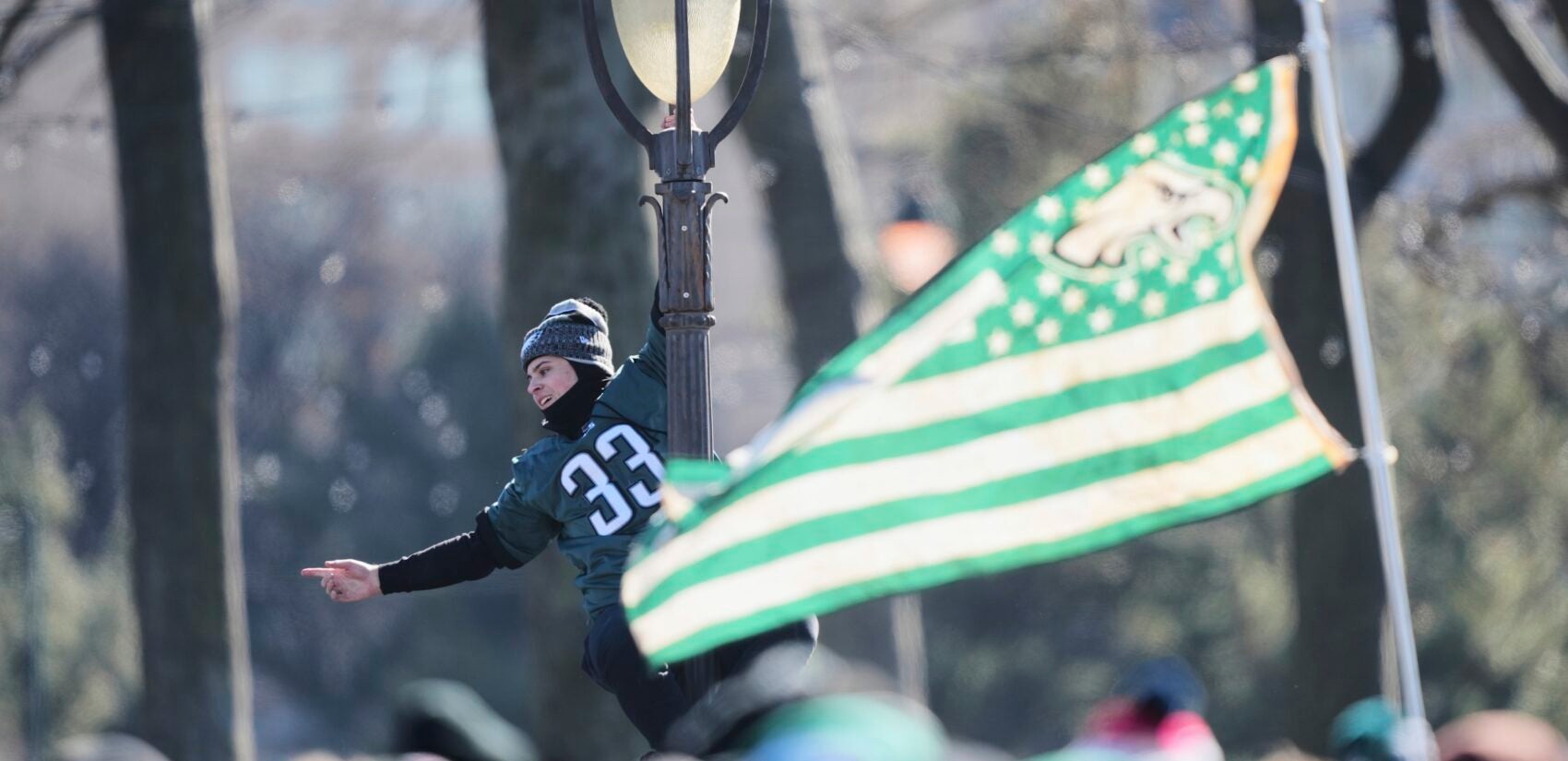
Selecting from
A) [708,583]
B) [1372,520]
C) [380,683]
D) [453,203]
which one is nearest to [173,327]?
[1372,520]

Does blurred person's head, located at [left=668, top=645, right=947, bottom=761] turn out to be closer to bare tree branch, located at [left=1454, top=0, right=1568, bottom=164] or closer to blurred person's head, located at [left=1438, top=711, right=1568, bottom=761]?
blurred person's head, located at [left=1438, top=711, right=1568, bottom=761]

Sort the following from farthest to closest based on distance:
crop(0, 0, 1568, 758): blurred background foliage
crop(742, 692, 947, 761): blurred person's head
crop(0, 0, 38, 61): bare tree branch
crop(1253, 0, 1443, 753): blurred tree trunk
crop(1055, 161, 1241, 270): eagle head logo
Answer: crop(0, 0, 1568, 758): blurred background foliage
crop(0, 0, 38, 61): bare tree branch
crop(1253, 0, 1443, 753): blurred tree trunk
crop(1055, 161, 1241, 270): eagle head logo
crop(742, 692, 947, 761): blurred person's head

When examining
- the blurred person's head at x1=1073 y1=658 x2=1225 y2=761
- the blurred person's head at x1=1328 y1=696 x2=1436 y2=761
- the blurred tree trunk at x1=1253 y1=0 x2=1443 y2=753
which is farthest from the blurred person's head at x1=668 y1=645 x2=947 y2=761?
the blurred tree trunk at x1=1253 y1=0 x2=1443 y2=753

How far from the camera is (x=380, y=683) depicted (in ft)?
86.6

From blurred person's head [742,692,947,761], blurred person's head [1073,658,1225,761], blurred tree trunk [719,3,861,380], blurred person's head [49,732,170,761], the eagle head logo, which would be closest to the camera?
blurred person's head [742,692,947,761]

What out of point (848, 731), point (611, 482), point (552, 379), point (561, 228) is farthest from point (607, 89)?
point (561, 228)

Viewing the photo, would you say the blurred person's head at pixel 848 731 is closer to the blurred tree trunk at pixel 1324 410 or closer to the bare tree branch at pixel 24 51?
the blurred tree trunk at pixel 1324 410

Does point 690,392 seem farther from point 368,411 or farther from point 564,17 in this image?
point 368,411

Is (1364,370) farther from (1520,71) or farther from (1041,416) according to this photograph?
(1520,71)

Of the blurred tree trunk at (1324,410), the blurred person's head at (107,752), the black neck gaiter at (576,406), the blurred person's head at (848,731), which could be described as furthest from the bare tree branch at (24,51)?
the blurred person's head at (848,731)

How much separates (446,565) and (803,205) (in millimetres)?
7947

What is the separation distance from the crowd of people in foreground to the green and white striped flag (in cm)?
65

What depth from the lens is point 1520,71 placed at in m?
12.1

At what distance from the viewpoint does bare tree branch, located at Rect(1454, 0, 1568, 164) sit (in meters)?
11.8
